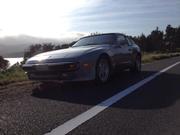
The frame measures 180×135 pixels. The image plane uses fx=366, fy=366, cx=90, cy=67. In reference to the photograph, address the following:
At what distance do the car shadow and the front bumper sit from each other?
0.91 feet

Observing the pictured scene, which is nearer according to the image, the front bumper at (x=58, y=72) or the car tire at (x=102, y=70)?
the front bumper at (x=58, y=72)

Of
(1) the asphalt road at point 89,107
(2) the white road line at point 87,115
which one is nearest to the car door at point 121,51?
(1) the asphalt road at point 89,107

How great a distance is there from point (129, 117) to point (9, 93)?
3.41 meters

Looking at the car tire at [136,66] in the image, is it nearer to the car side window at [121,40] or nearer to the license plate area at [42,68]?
the car side window at [121,40]

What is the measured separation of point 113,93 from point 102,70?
1.45m

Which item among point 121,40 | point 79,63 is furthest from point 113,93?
point 121,40

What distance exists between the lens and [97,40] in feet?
32.7

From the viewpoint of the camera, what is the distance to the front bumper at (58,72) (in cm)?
777

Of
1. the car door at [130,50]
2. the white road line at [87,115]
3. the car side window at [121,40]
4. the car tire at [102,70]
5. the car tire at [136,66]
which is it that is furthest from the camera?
the car tire at [136,66]

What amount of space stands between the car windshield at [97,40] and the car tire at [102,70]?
0.96 metres

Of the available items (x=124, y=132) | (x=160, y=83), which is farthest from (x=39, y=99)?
(x=160, y=83)

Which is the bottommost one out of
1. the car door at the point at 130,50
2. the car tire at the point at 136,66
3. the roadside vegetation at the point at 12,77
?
the roadside vegetation at the point at 12,77

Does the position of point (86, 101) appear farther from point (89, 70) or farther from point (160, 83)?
point (160, 83)

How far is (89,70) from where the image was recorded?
8.08 meters
